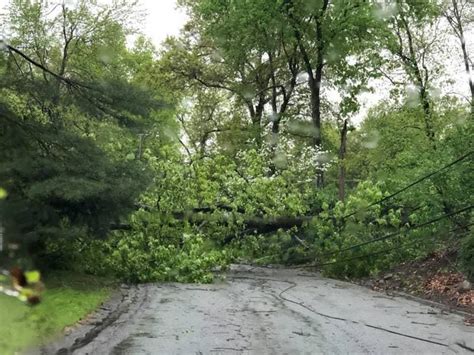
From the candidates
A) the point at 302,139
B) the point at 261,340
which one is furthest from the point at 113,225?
the point at 302,139

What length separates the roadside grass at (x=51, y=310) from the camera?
19.6 feet

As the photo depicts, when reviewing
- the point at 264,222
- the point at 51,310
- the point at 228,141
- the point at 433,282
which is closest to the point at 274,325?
the point at 51,310

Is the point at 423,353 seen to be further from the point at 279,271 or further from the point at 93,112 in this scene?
the point at 279,271

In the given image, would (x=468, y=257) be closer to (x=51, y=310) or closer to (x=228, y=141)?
(x=51, y=310)

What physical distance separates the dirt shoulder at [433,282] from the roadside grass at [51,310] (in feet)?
23.5

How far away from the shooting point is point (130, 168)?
14.0 m

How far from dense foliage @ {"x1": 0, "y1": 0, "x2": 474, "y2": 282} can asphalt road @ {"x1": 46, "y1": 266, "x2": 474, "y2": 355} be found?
2.09 metres

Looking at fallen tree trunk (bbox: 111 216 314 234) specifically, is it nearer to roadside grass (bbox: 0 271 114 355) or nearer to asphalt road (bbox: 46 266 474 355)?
asphalt road (bbox: 46 266 474 355)

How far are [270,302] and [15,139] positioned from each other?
646cm

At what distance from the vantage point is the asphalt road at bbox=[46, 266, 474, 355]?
26.1 feet

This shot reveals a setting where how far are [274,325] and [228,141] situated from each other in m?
25.0

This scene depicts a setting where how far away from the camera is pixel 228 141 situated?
34.4 meters

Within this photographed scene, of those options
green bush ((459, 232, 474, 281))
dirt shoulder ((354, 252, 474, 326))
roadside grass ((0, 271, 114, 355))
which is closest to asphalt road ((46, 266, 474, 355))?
roadside grass ((0, 271, 114, 355))

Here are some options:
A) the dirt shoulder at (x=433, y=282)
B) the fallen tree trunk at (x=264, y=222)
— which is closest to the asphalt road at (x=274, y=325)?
the dirt shoulder at (x=433, y=282)
